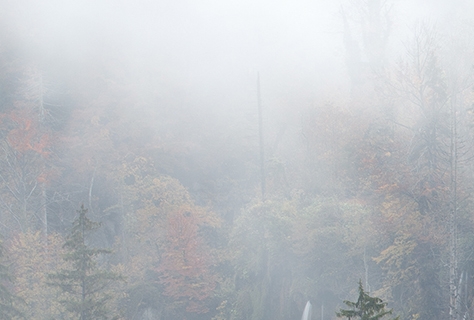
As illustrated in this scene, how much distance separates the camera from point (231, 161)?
144 feet

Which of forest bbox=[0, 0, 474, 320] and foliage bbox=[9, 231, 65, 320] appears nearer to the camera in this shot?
forest bbox=[0, 0, 474, 320]

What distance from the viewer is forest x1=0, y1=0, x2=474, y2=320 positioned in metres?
24.6

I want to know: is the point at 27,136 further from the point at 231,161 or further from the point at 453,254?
the point at 453,254

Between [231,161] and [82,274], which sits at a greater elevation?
[231,161]

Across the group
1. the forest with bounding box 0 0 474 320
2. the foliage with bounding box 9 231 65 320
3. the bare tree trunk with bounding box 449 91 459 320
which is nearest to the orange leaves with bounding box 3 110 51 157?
the forest with bounding box 0 0 474 320

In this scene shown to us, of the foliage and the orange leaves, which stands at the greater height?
the orange leaves

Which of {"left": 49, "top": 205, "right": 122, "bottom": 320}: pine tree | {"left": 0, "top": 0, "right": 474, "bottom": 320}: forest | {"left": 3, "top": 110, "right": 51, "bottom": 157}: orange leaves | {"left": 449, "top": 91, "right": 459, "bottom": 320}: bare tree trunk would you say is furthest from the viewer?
{"left": 3, "top": 110, "right": 51, "bottom": 157}: orange leaves

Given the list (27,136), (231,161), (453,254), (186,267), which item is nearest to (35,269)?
(186,267)

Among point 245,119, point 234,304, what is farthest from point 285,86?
point 234,304

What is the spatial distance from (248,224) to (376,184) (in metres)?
10.1

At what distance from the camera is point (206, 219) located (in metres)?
38.9

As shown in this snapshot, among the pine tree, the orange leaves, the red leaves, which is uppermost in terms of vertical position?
the orange leaves

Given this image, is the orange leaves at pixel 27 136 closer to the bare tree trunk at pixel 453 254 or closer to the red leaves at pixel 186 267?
the red leaves at pixel 186 267

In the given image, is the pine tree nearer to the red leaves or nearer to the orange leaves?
the red leaves
